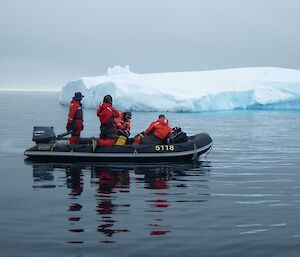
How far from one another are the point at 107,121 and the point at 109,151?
2.73ft

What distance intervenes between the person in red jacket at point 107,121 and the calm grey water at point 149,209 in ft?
2.35

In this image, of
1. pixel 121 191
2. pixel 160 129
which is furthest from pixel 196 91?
pixel 121 191

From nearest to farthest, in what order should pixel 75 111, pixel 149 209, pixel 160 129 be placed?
pixel 149 209, pixel 75 111, pixel 160 129

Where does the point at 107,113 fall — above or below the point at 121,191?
above

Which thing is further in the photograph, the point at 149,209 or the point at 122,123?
the point at 122,123

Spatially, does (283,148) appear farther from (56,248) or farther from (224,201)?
(56,248)

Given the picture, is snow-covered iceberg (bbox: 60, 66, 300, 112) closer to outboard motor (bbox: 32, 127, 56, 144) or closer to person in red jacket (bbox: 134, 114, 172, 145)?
outboard motor (bbox: 32, 127, 56, 144)

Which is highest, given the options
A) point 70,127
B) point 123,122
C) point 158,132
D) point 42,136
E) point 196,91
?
point 196,91

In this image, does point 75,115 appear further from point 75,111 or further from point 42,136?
point 42,136

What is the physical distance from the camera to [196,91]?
4597 cm

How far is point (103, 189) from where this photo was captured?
10188 millimetres

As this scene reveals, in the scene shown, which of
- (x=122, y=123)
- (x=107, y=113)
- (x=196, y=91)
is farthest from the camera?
(x=196, y=91)

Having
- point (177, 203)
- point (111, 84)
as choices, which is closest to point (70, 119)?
point (177, 203)

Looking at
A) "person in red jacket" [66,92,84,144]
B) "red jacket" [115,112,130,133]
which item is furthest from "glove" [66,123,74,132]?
"red jacket" [115,112,130,133]
